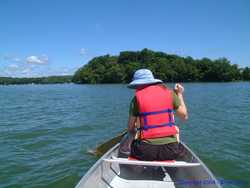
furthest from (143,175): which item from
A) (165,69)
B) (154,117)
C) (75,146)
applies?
(165,69)

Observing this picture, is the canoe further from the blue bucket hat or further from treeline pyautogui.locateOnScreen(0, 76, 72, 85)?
treeline pyautogui.locateOnScreen(0, 76, 72, 85)

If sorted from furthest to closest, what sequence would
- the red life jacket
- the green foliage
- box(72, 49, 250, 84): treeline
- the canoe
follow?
the green foliage
box(72, 49, 250, 84): treeline
the canoe
the red life jacket

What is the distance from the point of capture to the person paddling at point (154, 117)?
15.9 feet

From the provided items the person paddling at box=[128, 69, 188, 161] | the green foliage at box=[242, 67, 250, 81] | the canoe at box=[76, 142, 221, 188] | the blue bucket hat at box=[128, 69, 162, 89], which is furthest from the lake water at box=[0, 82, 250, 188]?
the green foliage at box=[242, 67, 250, 81]

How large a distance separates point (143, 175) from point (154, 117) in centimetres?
152

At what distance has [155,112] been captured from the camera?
15.9ft

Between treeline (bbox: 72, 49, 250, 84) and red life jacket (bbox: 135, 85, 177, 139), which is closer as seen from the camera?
red life jacket (bbox: 135, 85, 177, 139)

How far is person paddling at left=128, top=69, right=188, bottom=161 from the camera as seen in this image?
4.83m

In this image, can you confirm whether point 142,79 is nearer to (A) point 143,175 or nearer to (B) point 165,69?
(A) point 143,175

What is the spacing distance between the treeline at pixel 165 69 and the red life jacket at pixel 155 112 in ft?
304

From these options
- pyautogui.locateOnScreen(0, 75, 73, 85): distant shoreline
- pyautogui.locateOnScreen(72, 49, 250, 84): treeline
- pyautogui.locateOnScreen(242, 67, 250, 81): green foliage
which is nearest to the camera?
pyautogui.locateOnScreen(72, 49, 250, 84): treeline

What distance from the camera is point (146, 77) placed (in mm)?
5070

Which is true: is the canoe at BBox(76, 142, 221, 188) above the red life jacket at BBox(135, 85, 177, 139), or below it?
below

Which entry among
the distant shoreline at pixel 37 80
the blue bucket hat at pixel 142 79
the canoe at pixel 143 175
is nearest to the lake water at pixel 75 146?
the canoe at pixel 143 175
